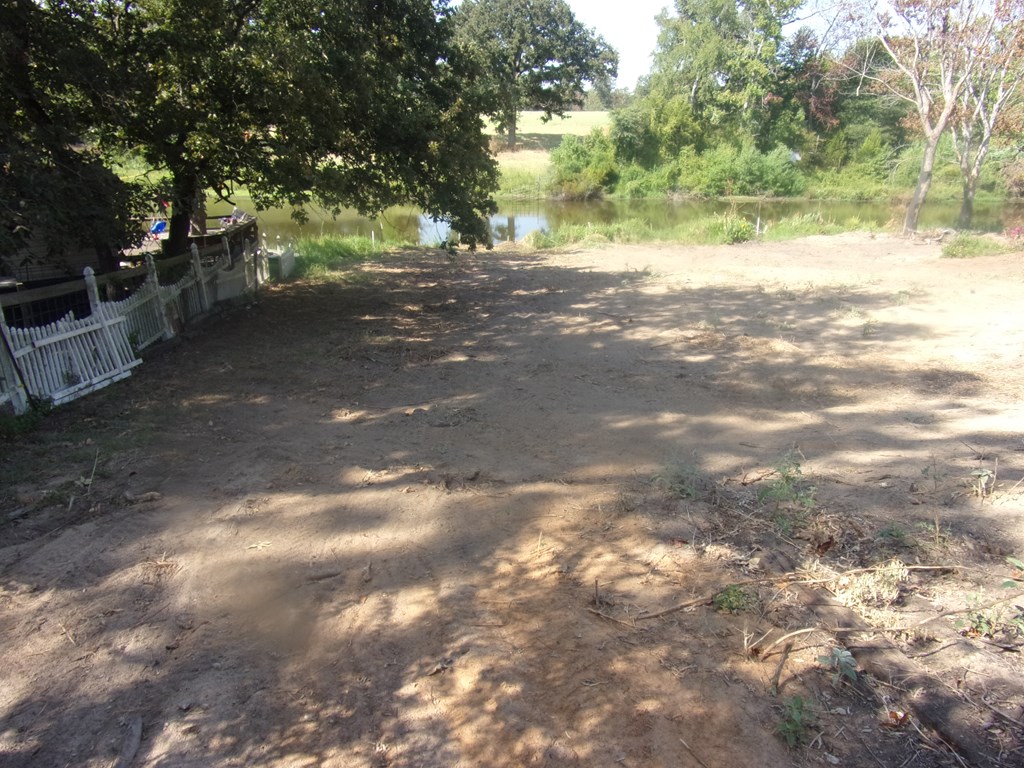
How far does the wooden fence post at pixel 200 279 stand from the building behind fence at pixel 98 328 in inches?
0.6

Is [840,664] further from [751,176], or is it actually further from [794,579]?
[751,176]

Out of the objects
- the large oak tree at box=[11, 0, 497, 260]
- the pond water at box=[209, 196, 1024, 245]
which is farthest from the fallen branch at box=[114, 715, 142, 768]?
the pond water at box=[209, 196, 1024, 245]

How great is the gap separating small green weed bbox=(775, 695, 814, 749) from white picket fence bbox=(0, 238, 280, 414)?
7520 millimetres

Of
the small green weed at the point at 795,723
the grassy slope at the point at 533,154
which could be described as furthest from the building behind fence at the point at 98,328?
the grassy slope at the point at 533,154

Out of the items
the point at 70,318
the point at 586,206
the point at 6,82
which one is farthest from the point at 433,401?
the point at 586,206

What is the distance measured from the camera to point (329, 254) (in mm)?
21297

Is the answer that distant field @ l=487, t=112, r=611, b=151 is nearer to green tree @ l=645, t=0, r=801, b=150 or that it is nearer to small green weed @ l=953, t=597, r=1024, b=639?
green tree @ l=645, t=0, r=801, b=150

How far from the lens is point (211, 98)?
947 centimetres

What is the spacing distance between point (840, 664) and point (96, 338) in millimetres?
8744

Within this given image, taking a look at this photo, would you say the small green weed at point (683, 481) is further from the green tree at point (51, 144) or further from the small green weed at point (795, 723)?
the green tree at point (51, 144)

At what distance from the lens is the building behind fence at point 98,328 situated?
701 cm

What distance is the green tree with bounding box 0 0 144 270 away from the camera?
6.94 m

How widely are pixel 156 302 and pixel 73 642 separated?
760 centimetres

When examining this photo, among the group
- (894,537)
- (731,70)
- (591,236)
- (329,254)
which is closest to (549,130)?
(731,70)
